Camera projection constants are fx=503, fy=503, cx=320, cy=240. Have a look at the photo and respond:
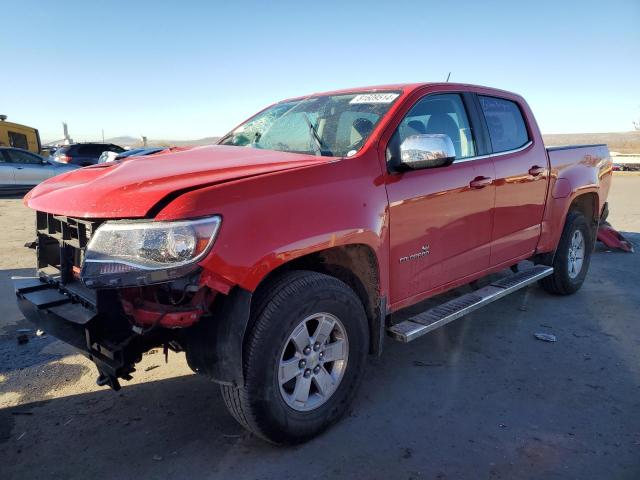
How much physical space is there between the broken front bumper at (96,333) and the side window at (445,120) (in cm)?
216

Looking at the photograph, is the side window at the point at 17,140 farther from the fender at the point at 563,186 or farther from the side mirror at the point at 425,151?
the side mirror at the point at 425,151

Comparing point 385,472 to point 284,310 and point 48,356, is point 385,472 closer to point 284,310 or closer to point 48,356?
point 284,310

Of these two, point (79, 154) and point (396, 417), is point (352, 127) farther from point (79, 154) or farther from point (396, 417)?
point (79, 154)

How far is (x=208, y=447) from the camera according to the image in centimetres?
276

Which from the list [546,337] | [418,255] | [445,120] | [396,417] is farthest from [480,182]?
[396,417]

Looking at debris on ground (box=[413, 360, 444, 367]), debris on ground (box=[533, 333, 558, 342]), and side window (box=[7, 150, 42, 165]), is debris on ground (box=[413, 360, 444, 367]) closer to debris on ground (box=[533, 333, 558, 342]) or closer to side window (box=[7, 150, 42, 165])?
debris on ground (box=[533, 333, 558, 342])

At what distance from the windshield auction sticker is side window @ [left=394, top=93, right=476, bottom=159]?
6.6 inches

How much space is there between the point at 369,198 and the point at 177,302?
Result: 1222mm

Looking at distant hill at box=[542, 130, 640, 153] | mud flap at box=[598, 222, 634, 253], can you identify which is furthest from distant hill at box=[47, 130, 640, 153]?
mud flap at box=[598, 222, 634, 253]

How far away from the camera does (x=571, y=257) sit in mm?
5367

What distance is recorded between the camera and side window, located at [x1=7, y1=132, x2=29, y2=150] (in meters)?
20.9

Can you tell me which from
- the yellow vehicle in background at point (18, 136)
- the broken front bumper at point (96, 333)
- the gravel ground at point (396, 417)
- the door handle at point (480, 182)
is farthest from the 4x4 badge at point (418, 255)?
the yellow vehicle in background at point (18, 136)

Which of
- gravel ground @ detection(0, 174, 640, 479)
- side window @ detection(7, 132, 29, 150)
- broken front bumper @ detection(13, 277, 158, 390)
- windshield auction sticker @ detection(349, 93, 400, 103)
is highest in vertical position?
side window @ detection(7, 132, 29, 150)

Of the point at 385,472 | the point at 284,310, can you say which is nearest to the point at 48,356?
the point at 284,310
